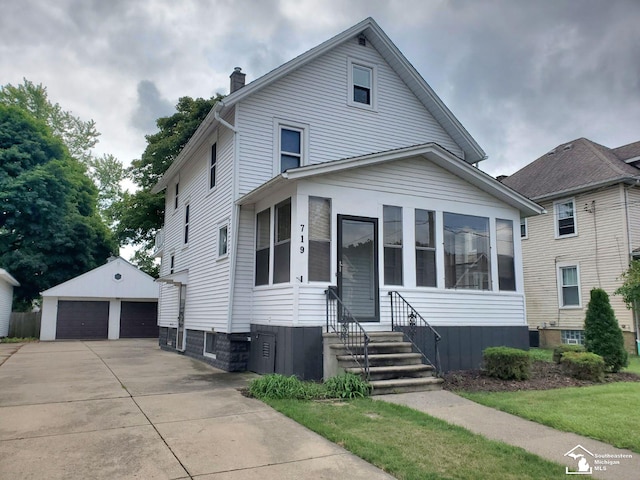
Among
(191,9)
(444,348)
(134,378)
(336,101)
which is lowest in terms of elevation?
(134,378)

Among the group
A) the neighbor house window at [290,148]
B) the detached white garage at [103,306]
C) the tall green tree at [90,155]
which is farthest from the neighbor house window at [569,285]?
the tall green tree at [90,155]

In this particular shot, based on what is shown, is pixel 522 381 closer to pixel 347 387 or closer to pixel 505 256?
pixel 505 256

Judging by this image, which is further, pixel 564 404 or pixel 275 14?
pixel 275 14

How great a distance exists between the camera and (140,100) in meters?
29.2

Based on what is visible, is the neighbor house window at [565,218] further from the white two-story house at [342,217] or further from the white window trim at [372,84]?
the white window trim at [372,84]

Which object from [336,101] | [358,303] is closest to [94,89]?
[336,101]

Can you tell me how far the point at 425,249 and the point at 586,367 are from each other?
362 cm

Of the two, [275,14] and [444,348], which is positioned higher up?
[275,14]

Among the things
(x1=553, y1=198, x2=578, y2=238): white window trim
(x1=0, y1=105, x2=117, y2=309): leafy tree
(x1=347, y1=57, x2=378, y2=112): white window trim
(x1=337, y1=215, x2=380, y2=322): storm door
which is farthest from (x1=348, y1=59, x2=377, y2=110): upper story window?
(x1=0, y1=105, x2=117, y2=309): leafy tree

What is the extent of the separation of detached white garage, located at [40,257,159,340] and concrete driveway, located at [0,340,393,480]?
1620 cm

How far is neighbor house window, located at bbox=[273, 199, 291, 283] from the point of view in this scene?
9.19 meters

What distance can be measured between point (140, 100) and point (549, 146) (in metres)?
23.3

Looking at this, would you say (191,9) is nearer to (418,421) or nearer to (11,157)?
(418,421)

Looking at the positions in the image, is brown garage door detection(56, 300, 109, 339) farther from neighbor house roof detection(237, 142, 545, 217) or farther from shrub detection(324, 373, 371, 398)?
shrub detection(324, 373, 371, 398)
